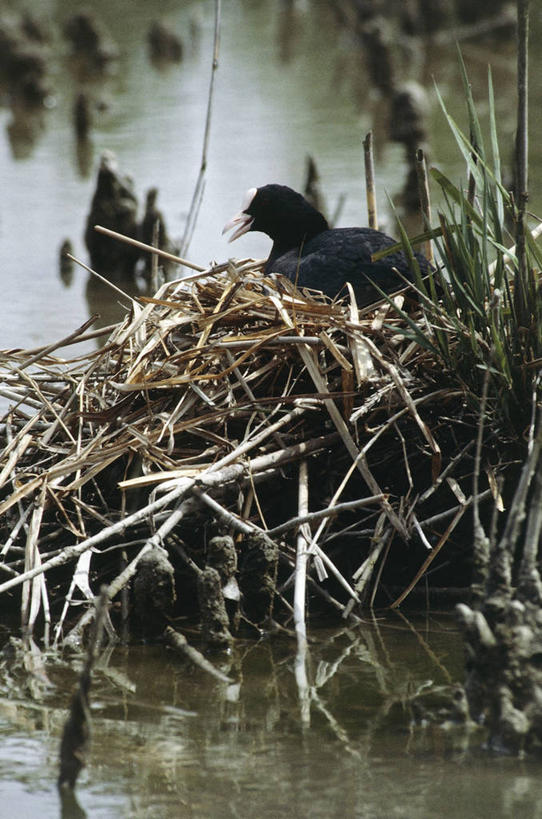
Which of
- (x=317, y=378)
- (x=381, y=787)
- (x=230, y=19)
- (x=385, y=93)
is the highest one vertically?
(x=230, y=19)

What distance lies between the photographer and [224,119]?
13.0 metres

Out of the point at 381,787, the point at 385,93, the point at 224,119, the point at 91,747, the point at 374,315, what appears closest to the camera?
the point at 381,787

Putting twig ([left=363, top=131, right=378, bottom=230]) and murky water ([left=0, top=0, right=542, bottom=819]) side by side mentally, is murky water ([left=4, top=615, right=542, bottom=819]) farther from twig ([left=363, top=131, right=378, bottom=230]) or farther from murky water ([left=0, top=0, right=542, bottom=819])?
twig ([left=363, top=131, right=378, bottom=230])

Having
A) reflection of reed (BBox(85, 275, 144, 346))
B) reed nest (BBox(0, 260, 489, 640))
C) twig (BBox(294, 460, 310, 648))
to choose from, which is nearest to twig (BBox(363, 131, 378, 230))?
A: reed nest (BBox(0, 260, 489, 640))

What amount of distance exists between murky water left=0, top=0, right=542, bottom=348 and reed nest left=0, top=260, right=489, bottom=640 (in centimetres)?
56

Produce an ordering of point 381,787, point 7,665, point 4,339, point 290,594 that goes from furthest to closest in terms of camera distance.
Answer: point 4,339
point 290,594
point 7,665
point 381,787

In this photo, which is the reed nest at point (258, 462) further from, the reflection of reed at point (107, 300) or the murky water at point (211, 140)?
the reflection of reed at point (107, 300)

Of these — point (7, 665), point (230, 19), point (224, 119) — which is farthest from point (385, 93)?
point (7, 665)

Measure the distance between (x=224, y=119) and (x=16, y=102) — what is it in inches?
162

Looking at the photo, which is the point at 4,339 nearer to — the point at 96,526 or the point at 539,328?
the point at 96,526

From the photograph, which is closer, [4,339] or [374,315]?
[374,315]

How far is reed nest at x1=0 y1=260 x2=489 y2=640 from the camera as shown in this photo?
335cm

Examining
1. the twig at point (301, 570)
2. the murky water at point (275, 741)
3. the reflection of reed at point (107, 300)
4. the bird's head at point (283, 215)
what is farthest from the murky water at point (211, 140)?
the murky water at point (275, 741)

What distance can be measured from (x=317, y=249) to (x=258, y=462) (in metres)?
1.17
